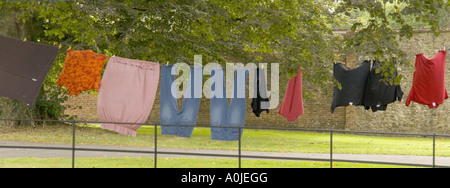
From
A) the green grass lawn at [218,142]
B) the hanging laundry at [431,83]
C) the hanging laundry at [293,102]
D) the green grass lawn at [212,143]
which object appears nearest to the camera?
the hanging laundry at [431,83]

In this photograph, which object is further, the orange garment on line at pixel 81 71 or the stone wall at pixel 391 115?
the stone wall at pixel 391 115

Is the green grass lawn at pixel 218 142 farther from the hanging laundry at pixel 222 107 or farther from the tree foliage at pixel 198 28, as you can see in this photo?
the hanging laundry at pixel 222 107

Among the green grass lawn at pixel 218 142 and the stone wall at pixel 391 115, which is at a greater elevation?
the stone wall at pixel 391 115

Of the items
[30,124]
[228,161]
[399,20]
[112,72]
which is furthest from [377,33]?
[30,124]

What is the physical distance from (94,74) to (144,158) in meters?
2.40

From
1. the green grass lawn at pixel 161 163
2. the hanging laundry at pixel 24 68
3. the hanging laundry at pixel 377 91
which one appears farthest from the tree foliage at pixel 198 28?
the hanging laundry at pixel 24 68

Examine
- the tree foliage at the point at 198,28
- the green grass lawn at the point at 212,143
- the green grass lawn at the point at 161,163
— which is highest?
the tree foliage at the point at 198,28

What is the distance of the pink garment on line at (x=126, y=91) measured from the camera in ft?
39.6

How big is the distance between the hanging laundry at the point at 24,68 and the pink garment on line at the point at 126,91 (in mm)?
1002

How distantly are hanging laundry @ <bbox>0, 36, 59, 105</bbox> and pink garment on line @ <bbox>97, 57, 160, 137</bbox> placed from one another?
1.00 m

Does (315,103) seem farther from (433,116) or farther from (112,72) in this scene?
(112,72)

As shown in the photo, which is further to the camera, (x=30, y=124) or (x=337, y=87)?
(x=30, y=124)

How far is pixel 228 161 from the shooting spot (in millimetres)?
13992

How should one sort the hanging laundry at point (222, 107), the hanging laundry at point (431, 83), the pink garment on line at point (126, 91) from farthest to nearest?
the hanging laundry at point (222, 107) → the hanging laundry at point (431, 83) → the pink garment on line at point (126, 91)
